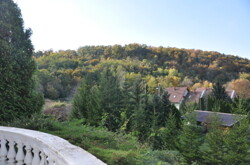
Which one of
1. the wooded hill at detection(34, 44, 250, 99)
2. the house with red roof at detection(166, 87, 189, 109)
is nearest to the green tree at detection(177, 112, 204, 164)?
the house with red roof at detection(166, 87, 189, 109)

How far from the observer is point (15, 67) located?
17.6 ft

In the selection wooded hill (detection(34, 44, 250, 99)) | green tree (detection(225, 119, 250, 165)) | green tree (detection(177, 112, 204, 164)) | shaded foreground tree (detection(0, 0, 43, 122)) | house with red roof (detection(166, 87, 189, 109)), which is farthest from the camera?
wooded hill (detection(34, 44, 250, 99))

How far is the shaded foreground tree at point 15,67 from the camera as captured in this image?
5.02 m

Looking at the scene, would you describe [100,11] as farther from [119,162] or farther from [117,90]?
[119,162]

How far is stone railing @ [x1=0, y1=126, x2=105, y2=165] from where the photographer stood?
1312 millimetres

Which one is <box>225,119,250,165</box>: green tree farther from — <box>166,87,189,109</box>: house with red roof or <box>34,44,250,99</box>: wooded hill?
<box>34,44,250,99</box>: wooded hill

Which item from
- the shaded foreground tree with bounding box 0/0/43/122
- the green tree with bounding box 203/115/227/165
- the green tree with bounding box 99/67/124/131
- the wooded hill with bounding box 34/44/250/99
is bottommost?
the green tree with bounding box 203/115/227/165

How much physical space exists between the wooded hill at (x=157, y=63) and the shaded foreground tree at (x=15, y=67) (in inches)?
1200

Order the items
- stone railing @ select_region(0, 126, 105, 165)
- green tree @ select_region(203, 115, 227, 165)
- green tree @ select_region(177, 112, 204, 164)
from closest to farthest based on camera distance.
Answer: stone railing @ select_region(0, 126, 105, 165) → green tree @ select_region(203, 115, 227, 165) → green tree @ select_region(177, 112, 204, 164)

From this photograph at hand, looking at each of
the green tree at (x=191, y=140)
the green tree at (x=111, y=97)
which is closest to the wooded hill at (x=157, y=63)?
the green tree at (x=111, y=97)

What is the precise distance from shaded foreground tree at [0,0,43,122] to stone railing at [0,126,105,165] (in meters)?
2.99

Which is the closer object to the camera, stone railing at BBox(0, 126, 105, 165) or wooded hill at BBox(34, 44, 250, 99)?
stone railing at BBox(0, 126, 105, 165)

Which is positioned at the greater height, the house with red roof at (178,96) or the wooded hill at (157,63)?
the wooded hill at (157,63)

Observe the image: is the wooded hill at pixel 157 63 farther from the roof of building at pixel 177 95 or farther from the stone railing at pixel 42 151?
the stone railing at pixel 42 151
